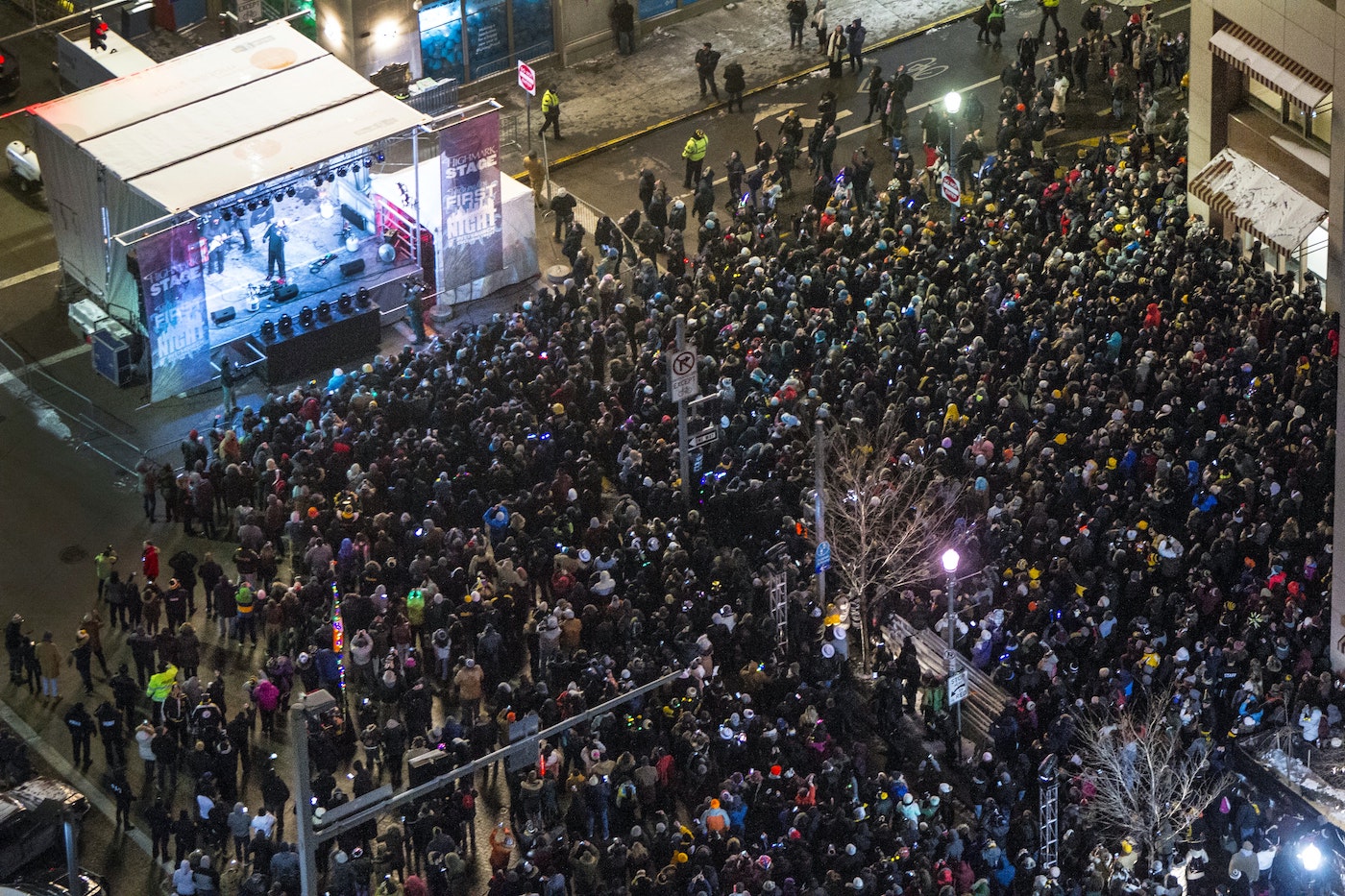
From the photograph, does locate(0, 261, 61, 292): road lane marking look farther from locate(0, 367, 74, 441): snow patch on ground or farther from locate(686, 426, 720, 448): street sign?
locate(686, 426, 720, 448): street sign

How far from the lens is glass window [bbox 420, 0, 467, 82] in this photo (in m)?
56.1

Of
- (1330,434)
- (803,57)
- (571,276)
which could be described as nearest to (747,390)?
(571,276)

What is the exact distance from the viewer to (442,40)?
186 feet

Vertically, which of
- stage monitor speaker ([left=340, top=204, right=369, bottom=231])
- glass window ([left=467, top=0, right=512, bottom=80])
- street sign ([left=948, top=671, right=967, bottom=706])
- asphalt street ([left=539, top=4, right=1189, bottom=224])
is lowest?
street sign ([left=948, top=671, right=967, bottom=706])

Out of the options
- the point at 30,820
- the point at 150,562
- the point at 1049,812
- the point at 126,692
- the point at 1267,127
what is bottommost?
the point at 1049,812

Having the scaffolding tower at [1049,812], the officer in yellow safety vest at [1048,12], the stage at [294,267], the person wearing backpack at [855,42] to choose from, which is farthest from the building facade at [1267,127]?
the stage at [294,267]

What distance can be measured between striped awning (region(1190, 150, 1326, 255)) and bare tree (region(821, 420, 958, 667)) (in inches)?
408

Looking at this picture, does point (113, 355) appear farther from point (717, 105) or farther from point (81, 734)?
Result: point (717, 105)

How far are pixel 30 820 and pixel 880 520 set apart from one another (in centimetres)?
1503

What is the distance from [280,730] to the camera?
38250 mm

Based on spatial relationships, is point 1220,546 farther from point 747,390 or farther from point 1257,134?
point 1257,134

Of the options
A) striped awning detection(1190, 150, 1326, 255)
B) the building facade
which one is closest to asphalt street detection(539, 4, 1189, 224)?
the building facade

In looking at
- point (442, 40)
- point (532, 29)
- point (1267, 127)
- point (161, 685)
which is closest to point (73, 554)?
point (161, 685)

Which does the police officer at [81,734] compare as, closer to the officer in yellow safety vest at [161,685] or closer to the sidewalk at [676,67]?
the officer in yellow safety vest at [161,685]
